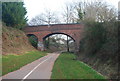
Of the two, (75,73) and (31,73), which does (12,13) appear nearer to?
(31,73)

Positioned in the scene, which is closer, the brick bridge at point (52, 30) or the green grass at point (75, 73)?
the green grass at point (75, 73)

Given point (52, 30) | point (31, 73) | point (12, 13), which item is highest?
point (12, 13)

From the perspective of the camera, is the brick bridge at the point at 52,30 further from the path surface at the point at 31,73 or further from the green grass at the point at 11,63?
the path surface at the point at 31,73

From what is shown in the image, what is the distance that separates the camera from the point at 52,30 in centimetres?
4938

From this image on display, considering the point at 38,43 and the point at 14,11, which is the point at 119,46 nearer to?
the point at 14,11

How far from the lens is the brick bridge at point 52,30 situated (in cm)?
4775

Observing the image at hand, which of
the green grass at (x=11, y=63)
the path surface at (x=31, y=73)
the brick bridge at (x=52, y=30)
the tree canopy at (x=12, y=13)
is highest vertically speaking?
the tree canopy at (x=12, y=13)

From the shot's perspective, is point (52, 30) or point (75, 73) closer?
point (75, 73)

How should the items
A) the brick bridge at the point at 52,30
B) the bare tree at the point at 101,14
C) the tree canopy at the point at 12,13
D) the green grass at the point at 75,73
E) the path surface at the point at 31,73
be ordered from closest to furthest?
the green grass at the point at 75,73
the path surface at the point at 31,73
the bare tree at the point at 101,14
the tree canopy at the point at 12,13
the brick bridge at the point at 52,30

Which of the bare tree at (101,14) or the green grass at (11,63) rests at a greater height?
A: the bare tree at (101,14)

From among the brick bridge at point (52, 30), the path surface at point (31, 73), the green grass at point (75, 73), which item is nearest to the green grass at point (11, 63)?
the path surface at point (31, 73)

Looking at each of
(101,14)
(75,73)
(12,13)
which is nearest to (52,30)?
(12,13)

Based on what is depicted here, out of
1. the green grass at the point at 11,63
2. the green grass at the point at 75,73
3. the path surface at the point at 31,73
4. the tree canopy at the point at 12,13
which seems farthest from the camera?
the tree canopy at the point at 12,13

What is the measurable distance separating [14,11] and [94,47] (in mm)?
21833
